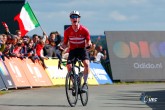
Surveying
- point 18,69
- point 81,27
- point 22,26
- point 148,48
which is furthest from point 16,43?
point 148,48

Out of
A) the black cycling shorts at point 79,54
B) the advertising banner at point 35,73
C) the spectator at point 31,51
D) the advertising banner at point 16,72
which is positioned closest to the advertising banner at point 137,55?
the advertising banner at point 35,73

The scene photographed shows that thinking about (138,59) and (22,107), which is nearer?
(22,107)

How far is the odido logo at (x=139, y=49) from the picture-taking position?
3189 cm

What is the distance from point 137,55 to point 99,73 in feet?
10.5

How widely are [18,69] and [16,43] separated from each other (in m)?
0.92

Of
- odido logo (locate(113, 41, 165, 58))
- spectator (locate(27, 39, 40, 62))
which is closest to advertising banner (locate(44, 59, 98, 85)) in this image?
spectator (locate(27, 39, 40, 62))

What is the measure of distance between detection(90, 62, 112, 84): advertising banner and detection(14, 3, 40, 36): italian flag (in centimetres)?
362

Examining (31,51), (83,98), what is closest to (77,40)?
(83,98)

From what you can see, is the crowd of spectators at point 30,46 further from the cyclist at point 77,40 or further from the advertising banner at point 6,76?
the cyclist at point 77,40

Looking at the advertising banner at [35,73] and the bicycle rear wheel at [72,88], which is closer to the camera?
the bicycle rear wheel at [72,88]

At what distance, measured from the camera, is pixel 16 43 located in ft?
76.9

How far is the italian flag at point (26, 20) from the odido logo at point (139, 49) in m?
5.74

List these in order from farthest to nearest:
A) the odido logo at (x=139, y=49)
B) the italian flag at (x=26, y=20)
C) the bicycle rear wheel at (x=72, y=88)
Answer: the odido logo at (x=139, y=49)
the italian flag at (x=26, y=20)
the bicycle rear wheel at (x=72, y=88)

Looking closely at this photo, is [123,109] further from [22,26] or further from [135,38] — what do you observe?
[135,38]
